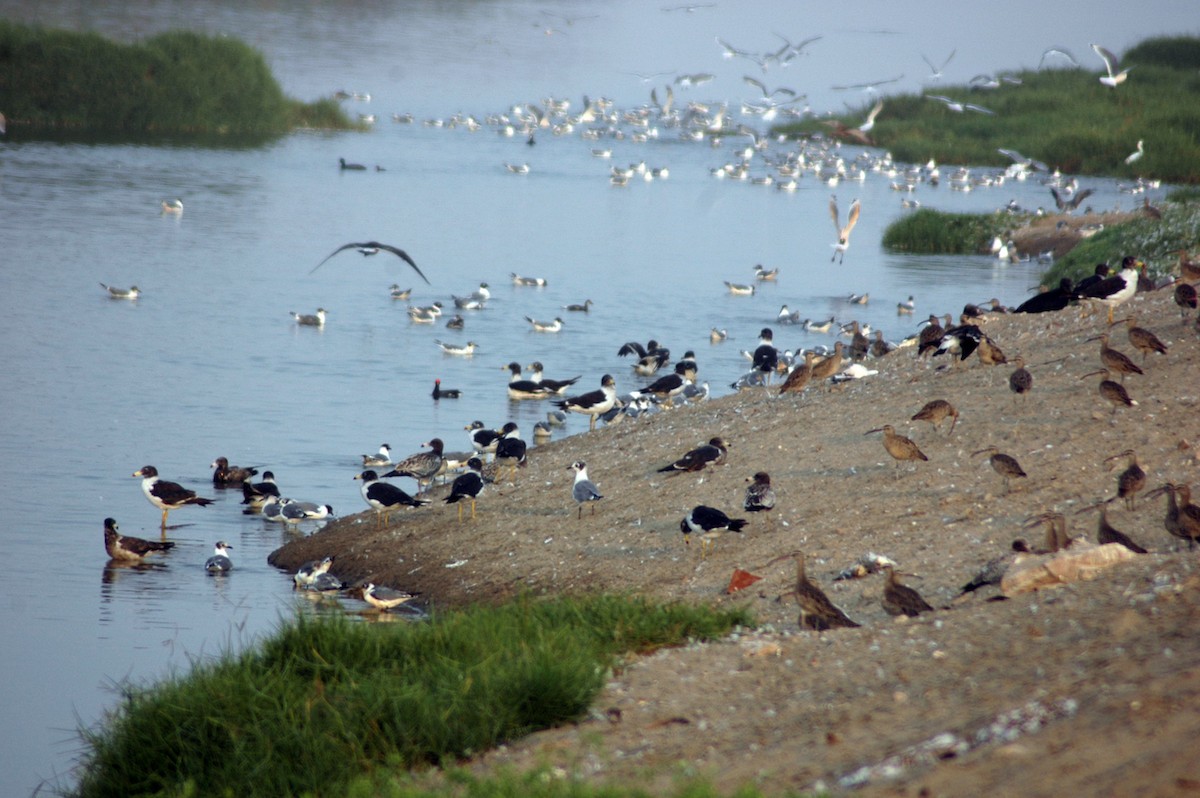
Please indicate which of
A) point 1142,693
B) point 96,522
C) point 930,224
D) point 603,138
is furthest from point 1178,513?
point 603,138

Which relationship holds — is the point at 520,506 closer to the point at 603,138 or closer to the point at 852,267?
the point at 852,267

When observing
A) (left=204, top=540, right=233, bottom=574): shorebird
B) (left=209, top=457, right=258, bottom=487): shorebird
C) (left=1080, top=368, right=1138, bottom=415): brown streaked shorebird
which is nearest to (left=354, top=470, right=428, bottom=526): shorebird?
(left=204, top=540, right=233, bottom=574): shorebird

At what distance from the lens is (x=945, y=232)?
123 ft

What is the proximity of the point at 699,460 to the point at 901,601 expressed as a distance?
12.7 feet

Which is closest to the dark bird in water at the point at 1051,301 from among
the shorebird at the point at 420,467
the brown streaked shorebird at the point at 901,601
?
the shorebird at the point at 420,467

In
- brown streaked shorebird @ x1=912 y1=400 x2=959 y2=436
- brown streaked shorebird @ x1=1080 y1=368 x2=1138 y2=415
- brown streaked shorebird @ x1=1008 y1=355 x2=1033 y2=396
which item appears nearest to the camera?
brown streaked shorebird @ x1=1080 y1=368 x2=1138 y2=415

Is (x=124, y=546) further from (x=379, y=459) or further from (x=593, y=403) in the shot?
(x=593, y=403)

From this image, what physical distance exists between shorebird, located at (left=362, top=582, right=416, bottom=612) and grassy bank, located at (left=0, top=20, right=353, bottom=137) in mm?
46688

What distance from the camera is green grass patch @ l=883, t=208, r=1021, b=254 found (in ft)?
122

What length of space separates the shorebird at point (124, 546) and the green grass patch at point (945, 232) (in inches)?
1147

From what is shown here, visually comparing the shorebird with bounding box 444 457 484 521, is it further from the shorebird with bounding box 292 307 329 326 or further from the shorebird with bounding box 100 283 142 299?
the shorebird with bounding box 100 283 142 299

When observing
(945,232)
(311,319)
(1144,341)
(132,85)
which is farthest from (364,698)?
(132,85)

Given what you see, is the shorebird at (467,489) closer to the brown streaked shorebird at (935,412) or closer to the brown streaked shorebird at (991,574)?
the brown streaked shorebird at (935,412)

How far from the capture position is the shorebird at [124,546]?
12242 mm
